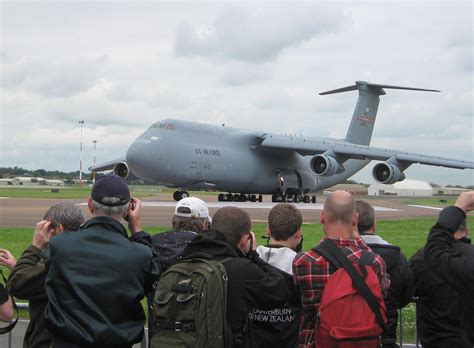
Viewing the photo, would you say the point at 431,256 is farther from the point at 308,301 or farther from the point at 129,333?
the point at 129,333

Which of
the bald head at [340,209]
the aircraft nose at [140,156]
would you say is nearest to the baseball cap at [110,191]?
Result: the bald head at [340,209]

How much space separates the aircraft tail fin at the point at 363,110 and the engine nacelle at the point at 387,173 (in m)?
9.79

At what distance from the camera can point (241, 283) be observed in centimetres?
396

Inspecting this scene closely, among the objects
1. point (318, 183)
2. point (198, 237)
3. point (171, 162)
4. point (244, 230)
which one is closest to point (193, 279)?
point (198, 237)

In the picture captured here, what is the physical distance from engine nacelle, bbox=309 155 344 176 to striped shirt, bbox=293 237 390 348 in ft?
96.0

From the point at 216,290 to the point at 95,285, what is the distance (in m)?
0.73

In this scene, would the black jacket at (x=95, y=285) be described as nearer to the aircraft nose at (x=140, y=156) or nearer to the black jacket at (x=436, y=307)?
the black jacket at (x=436, y=307)

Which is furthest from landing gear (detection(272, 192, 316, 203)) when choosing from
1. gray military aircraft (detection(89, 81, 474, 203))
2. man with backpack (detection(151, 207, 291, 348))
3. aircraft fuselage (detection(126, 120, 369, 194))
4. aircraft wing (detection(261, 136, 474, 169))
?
man with backpack (detection(151, 207, 291, 348))

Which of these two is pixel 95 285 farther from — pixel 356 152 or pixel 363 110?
Result: pixel 363 110

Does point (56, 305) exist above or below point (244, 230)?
below

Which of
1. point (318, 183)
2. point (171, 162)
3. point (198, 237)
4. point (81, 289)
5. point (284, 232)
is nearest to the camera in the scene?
point (81, 289)

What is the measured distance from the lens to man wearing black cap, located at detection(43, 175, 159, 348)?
373cm

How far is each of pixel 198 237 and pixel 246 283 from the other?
17.1 inches

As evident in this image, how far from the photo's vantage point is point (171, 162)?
98.0 feet
